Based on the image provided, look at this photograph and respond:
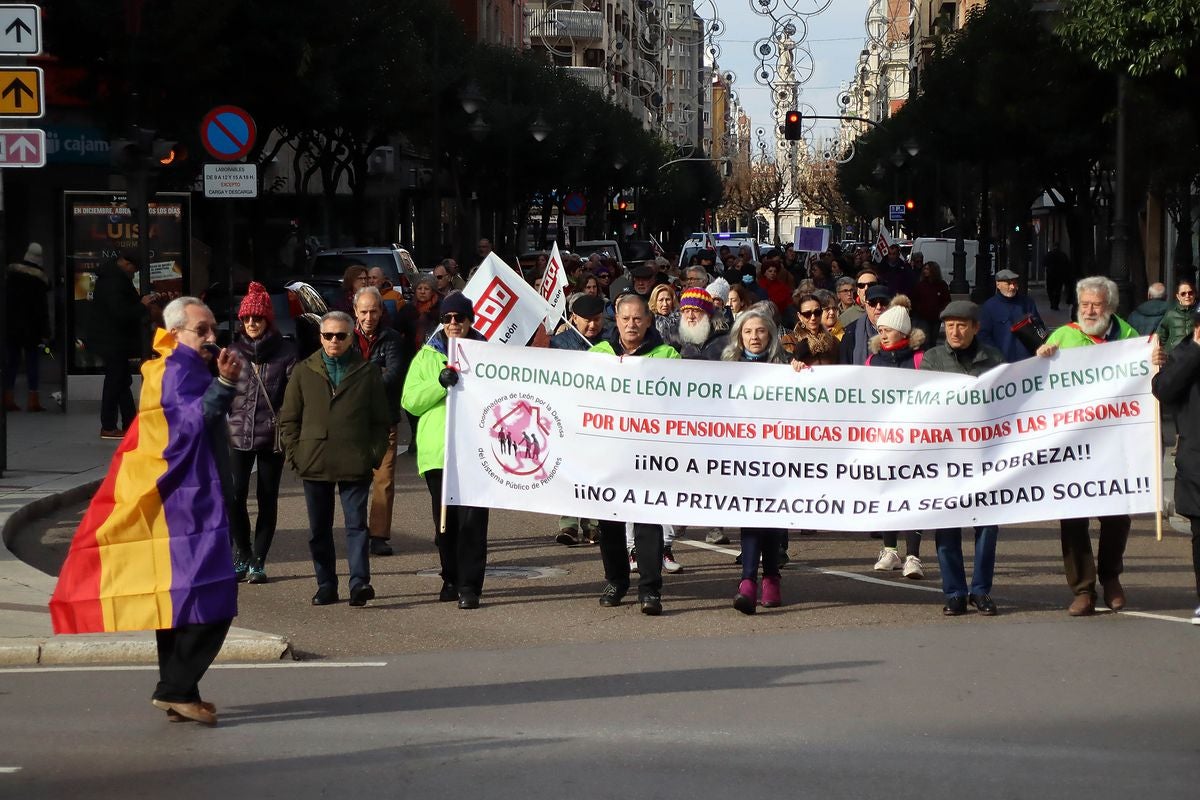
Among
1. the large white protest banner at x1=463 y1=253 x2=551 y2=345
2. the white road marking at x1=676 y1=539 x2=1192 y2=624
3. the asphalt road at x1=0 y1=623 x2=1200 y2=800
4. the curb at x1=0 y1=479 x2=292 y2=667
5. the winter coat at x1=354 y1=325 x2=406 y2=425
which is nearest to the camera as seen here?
the asphalt road at x1=0 y1=623 x2=1200 y2=800

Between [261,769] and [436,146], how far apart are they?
3145 cm

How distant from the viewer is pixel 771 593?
10.4 m

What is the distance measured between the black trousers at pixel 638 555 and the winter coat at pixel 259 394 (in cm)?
233

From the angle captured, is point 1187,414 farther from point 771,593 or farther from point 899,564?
point 899,564

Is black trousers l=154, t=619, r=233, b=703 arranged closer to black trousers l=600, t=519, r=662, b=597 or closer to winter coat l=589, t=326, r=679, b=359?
black trousers l=600, t=519, r=662, b=597

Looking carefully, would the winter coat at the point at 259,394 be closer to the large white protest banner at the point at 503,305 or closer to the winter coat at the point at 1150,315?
the large white protest banner at the point at 503,305

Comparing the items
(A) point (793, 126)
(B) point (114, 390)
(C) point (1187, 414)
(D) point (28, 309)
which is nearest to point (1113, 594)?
(C) point (1187, 414)

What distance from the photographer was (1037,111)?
3253 centimetres

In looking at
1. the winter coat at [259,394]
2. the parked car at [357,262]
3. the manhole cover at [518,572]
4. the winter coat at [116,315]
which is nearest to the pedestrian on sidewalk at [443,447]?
the manhole cover at [518,572]

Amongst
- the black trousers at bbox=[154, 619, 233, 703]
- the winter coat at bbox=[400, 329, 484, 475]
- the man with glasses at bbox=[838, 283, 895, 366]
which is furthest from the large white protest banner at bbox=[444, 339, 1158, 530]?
the black trousers at bbox=[154, 619, 233, 703]

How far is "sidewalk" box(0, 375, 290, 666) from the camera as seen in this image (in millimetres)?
8984

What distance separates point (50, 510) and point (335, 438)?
5.00 m

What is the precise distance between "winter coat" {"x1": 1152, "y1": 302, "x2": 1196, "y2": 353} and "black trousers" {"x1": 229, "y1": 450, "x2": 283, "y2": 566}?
376 inches

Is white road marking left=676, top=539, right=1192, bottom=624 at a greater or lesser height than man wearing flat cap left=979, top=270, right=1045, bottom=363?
lesser
